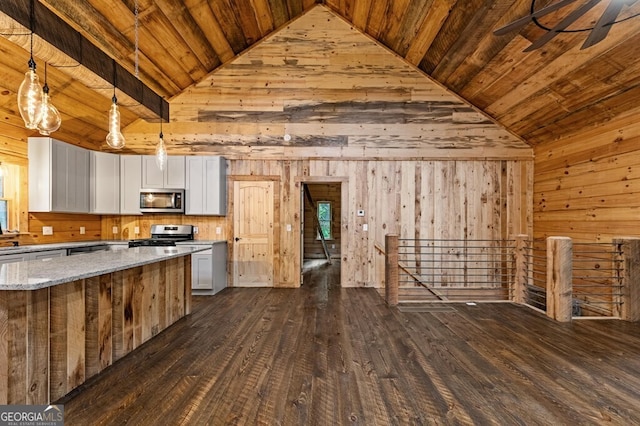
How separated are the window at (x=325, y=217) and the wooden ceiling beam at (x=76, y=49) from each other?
7256 mm

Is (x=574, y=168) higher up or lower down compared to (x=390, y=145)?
lower down

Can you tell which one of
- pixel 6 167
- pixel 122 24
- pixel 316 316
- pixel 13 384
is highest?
pixel 122 24

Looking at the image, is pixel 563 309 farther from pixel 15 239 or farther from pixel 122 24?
pixel 15 239

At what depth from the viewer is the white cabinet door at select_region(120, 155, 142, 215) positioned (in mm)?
5453

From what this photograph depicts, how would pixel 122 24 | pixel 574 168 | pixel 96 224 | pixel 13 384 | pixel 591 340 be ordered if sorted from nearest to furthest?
pixel 13 384
pixel 591 340
pixel 122 24
pixel 574 168
pixel 96 224

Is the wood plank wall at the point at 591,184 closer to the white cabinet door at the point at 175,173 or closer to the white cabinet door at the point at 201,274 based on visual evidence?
the white cabinet door at the point at 201,274

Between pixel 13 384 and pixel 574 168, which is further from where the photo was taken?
pixel 574 168

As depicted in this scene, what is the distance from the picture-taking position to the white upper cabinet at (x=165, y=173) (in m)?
5.47

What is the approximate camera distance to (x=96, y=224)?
18.8ft

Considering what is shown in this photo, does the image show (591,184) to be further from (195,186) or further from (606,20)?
(195,186)

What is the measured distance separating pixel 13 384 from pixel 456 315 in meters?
4.34

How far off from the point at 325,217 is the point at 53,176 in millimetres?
7263

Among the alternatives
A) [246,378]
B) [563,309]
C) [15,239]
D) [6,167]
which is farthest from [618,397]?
[6,167]

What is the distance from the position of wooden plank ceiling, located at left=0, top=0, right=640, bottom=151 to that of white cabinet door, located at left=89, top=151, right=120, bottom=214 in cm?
49
